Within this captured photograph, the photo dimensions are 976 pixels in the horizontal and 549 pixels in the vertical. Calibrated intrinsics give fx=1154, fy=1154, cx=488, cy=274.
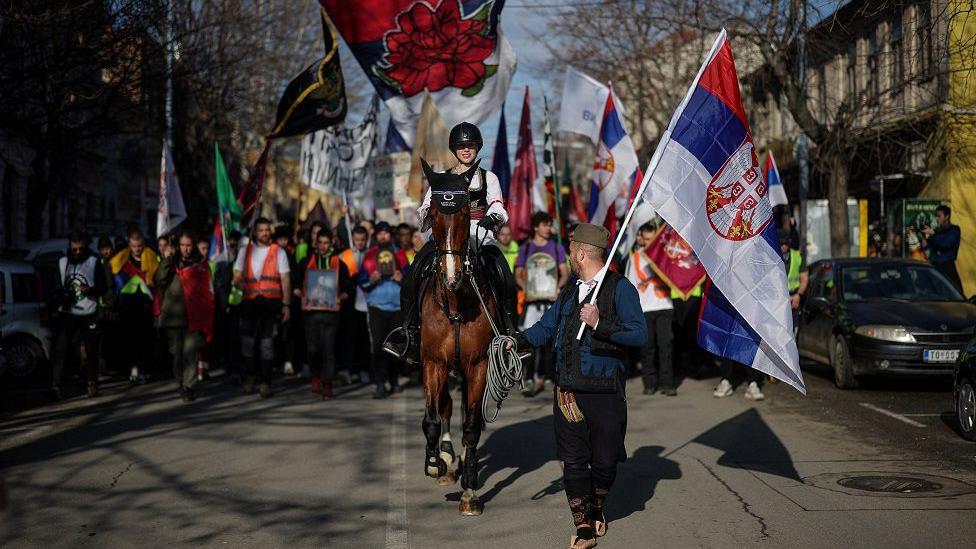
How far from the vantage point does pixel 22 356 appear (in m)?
16.6

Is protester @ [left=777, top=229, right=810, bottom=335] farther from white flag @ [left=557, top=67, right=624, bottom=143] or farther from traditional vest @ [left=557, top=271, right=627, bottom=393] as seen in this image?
traditional vest @ [left=557, top=271, right=627, bottom=393]

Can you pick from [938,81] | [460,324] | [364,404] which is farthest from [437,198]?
[938,81]

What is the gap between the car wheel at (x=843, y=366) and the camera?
47.2ft

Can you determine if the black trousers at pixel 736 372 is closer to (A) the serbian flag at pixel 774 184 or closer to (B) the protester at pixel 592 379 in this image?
(A) the serbian flag at pixel 774 184

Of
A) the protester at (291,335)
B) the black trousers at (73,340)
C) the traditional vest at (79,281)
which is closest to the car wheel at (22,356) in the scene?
the black trousers at (73,340)

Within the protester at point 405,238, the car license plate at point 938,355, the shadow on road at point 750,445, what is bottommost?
the shadow on road at point 750,445

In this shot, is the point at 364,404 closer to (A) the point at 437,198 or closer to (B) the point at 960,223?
(A) the point at 437,198

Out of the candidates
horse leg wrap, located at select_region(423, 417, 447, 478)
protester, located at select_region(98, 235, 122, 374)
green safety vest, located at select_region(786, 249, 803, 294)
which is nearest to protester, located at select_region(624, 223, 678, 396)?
green safety vest, located at select_region(786, 249, 803, 294)

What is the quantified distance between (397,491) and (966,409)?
5375 millimetres

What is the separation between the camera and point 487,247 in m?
9.26

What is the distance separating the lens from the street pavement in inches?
281

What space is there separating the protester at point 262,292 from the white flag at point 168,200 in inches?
224

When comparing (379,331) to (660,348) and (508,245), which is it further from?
(660,348)

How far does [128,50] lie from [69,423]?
970cm
